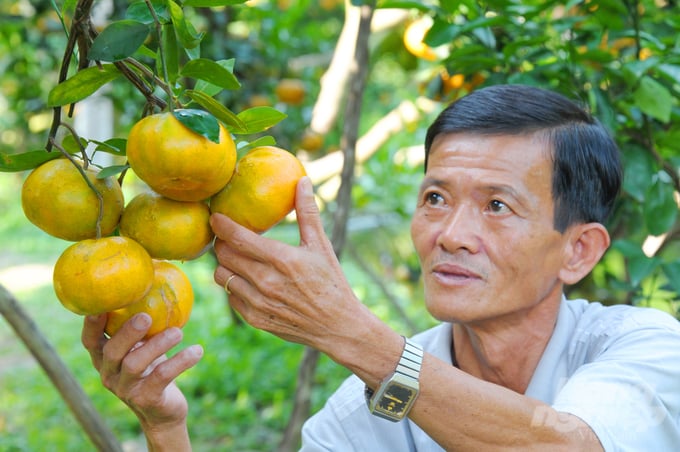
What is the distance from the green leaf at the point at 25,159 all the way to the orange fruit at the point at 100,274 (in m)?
0.13

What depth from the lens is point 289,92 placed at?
3.53 m

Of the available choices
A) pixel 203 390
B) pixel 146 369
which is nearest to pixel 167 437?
pixel 146 369

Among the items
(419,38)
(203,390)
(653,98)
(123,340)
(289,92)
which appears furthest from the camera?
(203,390)

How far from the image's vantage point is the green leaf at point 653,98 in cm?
174

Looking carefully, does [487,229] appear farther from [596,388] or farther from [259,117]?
[259,117]

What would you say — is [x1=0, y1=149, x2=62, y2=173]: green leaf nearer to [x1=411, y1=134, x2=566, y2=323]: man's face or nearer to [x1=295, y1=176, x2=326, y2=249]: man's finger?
[x1=295, y1=176, x2=326, y2=249]: man's finger

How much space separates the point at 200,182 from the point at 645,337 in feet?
2.87

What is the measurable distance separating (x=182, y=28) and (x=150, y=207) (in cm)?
25

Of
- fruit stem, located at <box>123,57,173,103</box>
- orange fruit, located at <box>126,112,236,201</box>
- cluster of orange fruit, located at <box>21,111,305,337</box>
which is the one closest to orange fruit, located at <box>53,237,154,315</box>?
cluster of orange fruit, located at <box>21,111,305,337</box>

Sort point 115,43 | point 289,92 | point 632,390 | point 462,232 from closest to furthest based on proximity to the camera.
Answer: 1. point 115,43
2. point 632,390
3. point 462,232
4. point 289,92

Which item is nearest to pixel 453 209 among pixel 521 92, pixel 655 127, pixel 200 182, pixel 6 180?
pixel 521 92

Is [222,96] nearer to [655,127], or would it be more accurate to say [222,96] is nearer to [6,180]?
[655,127]

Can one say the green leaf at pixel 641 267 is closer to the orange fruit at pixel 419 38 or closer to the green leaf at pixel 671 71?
the green leaf at pixel 671 71

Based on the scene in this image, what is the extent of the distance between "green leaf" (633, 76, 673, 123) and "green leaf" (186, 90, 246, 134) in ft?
3.35
